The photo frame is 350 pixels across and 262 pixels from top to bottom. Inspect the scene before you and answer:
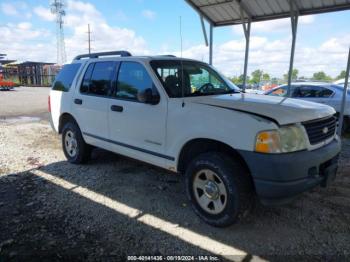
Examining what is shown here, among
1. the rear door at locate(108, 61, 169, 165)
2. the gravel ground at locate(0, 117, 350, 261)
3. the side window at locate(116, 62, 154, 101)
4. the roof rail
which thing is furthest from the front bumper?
the roof rail

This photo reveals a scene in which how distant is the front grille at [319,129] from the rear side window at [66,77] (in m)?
4.01

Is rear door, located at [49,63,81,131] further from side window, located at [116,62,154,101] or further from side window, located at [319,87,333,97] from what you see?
side window, located at [319,87,333,97]

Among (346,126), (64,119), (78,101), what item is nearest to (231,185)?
(78,101)

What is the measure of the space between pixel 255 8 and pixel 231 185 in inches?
209

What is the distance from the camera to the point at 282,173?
280 cm

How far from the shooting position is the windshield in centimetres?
392

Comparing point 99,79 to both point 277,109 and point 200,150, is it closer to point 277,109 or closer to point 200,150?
point 200,150

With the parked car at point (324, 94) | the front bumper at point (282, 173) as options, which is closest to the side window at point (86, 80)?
the front bumper at point (282, 173)

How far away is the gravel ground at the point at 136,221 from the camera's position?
2900 mm

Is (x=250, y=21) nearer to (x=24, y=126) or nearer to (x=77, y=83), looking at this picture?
(x=77, y=83)

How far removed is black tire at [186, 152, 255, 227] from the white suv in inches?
0.4

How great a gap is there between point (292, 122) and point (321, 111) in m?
0.67

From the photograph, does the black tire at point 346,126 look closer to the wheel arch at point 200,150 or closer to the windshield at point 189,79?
the windshield at point 189,79

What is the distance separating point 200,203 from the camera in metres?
3.47
